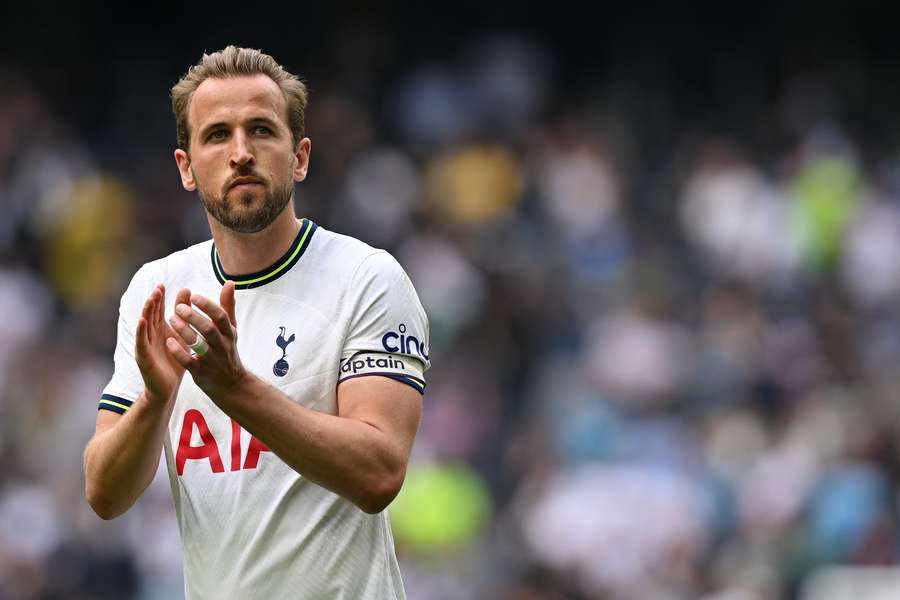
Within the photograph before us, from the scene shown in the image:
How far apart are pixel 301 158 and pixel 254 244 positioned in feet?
0.92

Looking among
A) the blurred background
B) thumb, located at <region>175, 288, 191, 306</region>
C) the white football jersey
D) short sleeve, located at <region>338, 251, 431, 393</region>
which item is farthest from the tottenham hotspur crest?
the blurred background

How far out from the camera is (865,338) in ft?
42.9

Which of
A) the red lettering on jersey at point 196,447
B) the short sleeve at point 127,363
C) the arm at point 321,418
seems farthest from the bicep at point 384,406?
the short sleeve at point 127,363

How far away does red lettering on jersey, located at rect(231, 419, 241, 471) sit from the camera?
4.15 metres

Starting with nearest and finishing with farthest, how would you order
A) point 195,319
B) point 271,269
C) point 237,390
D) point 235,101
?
point 195,319 → point 237,390 → point 235,101 → point 271,269

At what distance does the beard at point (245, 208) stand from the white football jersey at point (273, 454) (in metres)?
0.18

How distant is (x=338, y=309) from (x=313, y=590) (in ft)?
2.38

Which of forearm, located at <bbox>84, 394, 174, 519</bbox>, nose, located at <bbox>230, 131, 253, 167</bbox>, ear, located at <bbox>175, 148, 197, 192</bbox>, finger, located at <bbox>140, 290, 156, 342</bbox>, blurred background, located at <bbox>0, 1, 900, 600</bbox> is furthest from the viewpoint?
blurred background, located at <bbox>0, 1, 900, 600</bbox>

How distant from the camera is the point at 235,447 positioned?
164 inches

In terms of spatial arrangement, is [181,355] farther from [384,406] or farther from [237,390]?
[384,406]

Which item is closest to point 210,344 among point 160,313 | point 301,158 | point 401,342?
point 160,313

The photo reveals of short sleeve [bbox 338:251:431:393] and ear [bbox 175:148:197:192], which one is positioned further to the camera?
ear [bbox 175:148:197:192]

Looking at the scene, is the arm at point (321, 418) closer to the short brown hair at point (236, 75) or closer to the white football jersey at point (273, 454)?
the white football jersey at point (273, 454)

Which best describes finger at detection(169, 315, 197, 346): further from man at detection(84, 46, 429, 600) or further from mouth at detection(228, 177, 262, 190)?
mouth at detection(228, 177, 262, 190)
